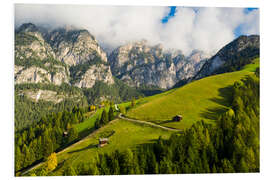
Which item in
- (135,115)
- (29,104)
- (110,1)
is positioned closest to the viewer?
(110,1)

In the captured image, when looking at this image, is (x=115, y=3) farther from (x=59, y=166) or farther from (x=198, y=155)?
(x=59, y=166)

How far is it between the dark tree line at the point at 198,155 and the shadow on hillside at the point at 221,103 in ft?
32.6

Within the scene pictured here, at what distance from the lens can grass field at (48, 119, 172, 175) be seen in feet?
112

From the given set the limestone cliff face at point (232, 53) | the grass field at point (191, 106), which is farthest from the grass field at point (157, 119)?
the limestone cliff face at point (232, 53)

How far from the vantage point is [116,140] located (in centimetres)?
3769

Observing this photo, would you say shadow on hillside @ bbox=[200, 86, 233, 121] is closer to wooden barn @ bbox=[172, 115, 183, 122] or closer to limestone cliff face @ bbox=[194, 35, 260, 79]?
wooden barn @ bbox=[172, 115, 183, 122]

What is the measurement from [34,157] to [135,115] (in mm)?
27428

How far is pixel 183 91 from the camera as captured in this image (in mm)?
58719

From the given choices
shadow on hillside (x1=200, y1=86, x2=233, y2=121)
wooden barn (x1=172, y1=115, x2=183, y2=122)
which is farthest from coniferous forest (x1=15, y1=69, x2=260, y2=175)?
shadow on hillside (x1=200, y1=86, x2=233, y2=121)

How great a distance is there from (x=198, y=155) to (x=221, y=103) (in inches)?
942

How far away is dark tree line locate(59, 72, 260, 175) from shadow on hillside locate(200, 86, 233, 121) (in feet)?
32.6

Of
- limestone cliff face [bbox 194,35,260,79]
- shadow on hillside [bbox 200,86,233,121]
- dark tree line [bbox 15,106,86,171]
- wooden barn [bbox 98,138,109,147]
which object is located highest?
limestone cliff face [bbox 194,35,260,79]
